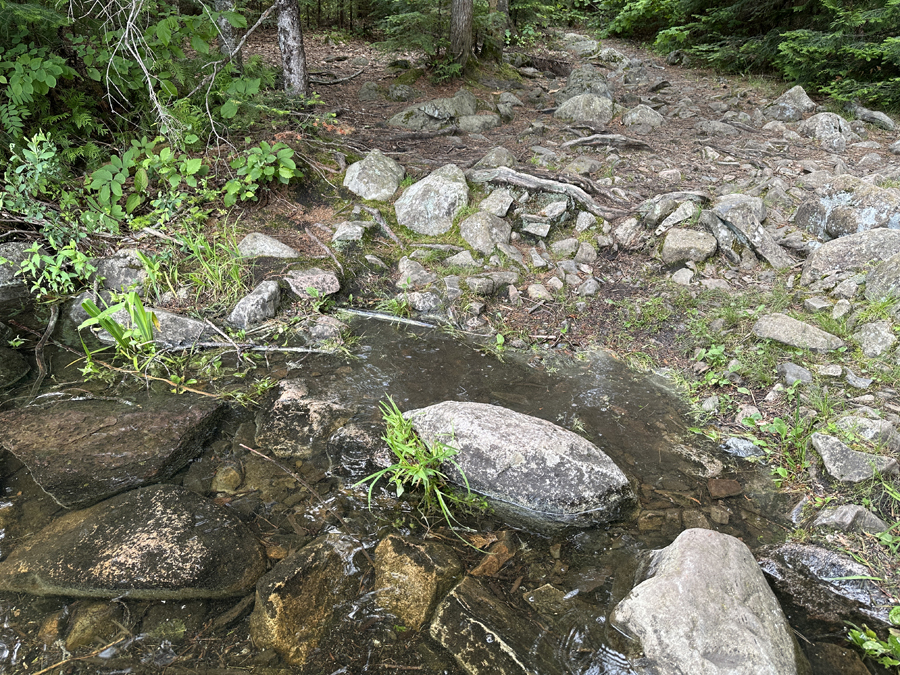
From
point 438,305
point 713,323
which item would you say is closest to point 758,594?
point 713,323

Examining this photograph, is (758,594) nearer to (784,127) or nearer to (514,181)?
(514,181)

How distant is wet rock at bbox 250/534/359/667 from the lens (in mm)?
2484

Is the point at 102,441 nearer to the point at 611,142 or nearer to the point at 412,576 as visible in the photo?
the point at 412,576

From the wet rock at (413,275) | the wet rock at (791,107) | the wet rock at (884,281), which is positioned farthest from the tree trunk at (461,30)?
the wet rock at (884,281)

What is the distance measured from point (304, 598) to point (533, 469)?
60.9 inches

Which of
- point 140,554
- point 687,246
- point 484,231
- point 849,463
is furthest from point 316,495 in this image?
point 687,246

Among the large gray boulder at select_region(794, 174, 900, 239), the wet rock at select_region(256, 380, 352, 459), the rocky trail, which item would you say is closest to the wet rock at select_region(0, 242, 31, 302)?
the rocky trail

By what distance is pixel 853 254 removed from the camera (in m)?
4.61

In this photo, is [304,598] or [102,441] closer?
[304,598]

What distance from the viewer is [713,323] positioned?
15.4 ft

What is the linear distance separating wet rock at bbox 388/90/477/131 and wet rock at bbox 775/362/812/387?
5905 millimetres

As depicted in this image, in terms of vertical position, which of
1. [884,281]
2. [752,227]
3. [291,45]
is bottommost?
[884,281]

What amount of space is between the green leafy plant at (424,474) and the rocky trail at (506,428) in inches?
4.0

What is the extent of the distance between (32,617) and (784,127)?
9.93 meters
